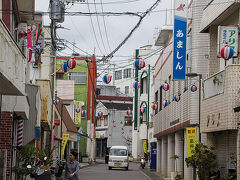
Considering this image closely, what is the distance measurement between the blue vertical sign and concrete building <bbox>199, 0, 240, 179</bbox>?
402 centimetres

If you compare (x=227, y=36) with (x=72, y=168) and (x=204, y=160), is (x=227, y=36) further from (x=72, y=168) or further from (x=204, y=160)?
(x=72, y=168)

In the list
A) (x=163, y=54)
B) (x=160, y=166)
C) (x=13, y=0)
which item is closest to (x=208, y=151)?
(x=13, y=0)

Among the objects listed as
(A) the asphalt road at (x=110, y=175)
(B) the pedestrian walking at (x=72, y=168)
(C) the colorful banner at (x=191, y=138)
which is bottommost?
(A) the asphalt road at (x=110, y=175)

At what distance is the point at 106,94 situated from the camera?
10981 centimetres

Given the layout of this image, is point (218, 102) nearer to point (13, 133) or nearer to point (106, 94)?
point (13, 133)

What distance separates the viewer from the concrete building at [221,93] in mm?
18141

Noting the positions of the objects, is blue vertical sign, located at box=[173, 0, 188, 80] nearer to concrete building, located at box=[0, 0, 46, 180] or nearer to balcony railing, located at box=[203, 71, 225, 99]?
balcony railing, located at box=[203, 71, 225, 99]

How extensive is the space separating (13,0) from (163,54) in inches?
893

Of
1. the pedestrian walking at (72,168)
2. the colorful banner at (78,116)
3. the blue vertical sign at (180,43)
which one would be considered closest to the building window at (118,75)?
the colorful banner at (78,116)

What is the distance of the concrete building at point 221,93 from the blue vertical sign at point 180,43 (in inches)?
158

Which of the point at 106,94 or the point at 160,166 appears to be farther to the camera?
the point at 106,94

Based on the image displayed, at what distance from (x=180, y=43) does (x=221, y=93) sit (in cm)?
792

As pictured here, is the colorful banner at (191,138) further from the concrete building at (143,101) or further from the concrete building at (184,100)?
the concrete building at (143,101)

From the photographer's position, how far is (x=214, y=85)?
20.6 meters
